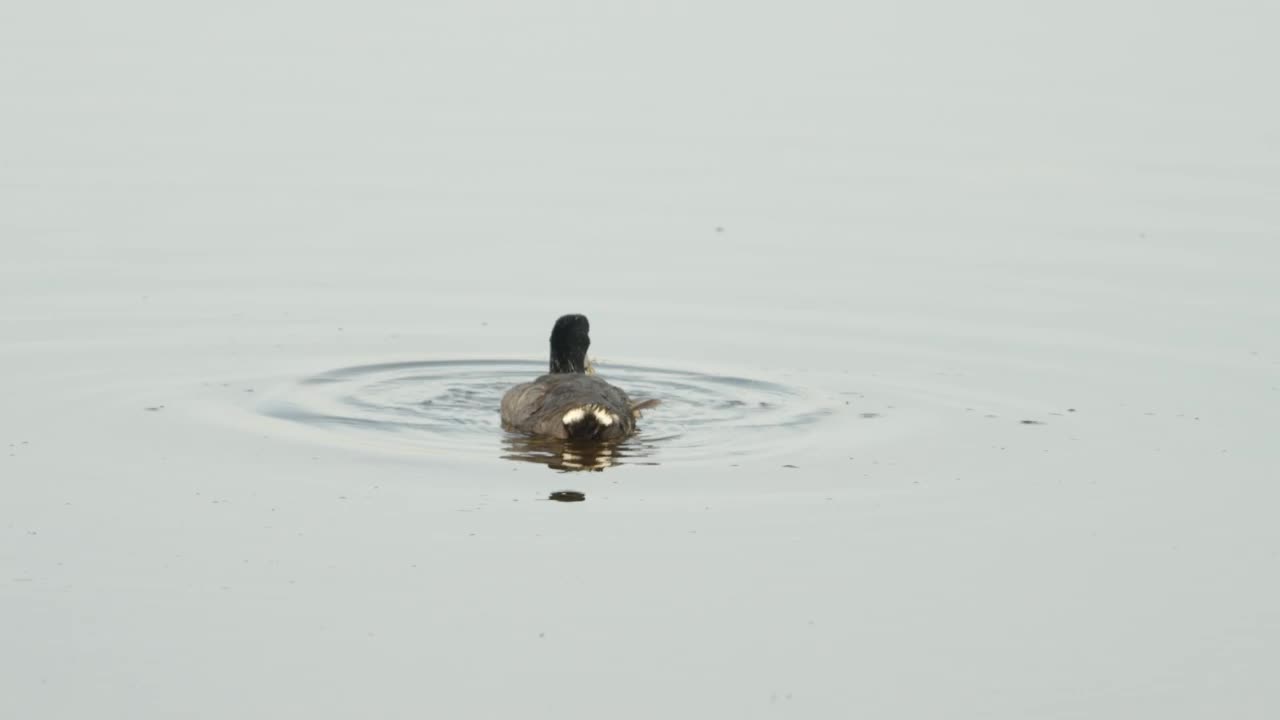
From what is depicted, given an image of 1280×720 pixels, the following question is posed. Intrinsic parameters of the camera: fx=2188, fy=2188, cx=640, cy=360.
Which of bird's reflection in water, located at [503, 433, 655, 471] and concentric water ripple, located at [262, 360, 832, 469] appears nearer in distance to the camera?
bird's reflection in water, located at [503, 433, 655, 471]

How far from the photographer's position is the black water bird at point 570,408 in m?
16.8

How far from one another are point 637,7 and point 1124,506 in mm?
37124

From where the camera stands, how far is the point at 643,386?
1927cm

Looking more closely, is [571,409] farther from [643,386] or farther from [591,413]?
[643,386]

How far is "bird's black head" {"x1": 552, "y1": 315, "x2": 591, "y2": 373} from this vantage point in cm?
1812

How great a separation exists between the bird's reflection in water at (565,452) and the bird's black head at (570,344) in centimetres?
129

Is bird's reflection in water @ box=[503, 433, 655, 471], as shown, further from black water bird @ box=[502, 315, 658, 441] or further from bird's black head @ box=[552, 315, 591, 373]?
bird's black head @ box=[552, 315, 591, 373]

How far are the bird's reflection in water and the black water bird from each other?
8 cm

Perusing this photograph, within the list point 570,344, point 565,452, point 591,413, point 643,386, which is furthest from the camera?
point 643,386

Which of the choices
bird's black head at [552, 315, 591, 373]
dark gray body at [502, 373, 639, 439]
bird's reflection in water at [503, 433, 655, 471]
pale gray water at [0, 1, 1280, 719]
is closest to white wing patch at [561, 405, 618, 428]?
dark gray body at [502, 373, 639, 439]

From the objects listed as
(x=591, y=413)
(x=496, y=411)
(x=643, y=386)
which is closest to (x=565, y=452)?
(x=591, y=413)

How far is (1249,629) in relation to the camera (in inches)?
483

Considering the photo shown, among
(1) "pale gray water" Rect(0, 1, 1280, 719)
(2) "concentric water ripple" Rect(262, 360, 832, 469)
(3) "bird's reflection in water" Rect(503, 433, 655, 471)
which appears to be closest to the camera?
(1) "pale gray water" Rect(0, 1, 1280, 719)

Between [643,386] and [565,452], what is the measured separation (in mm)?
2777
